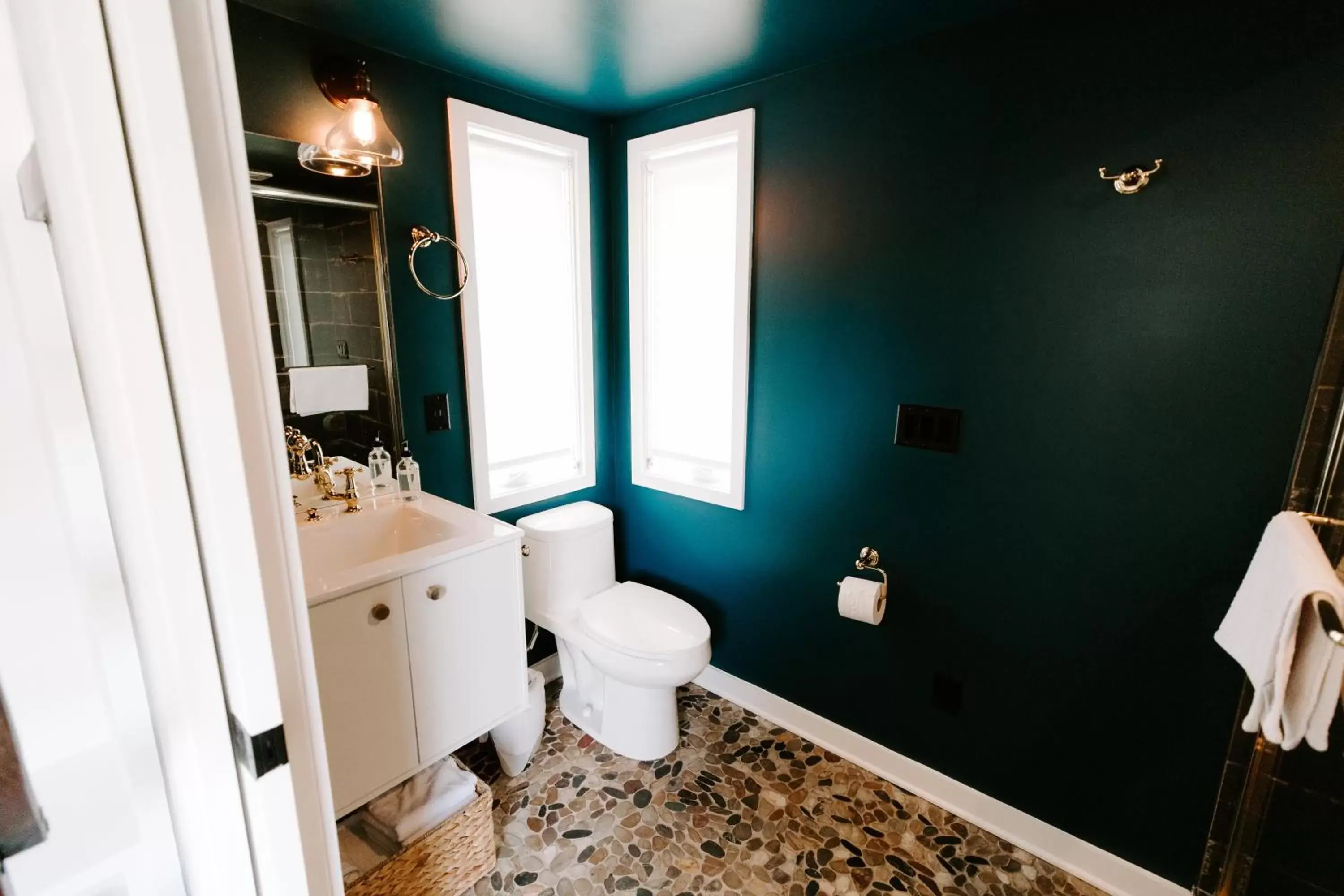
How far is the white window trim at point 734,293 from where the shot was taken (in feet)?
6.37

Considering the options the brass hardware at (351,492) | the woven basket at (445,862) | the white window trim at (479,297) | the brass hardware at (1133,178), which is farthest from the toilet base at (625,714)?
the brass hardware at (1133,178)

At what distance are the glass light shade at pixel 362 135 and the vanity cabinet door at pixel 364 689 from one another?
1.09 m

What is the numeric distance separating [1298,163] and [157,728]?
7.34 ft

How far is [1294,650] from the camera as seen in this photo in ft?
3.27

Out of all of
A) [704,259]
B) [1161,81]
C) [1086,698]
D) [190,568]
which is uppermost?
[1161,81]

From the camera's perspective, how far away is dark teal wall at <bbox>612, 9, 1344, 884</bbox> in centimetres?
125

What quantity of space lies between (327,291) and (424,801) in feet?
4.74

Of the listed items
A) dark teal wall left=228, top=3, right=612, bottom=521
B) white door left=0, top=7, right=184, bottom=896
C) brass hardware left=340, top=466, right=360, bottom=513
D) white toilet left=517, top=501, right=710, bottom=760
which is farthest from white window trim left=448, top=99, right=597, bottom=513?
white door left=0, top=7, right=184, bottom=896

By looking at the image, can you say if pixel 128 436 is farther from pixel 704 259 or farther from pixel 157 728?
pixel 704 259

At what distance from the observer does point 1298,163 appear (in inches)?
46.6

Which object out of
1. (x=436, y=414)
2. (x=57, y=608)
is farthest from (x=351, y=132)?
(x=57, y=608)

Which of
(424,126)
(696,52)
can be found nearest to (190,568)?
(424,126)

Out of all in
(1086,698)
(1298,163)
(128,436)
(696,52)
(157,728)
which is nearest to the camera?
(128,436)

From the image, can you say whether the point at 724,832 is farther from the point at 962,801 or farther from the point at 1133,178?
the point at 1133,178
